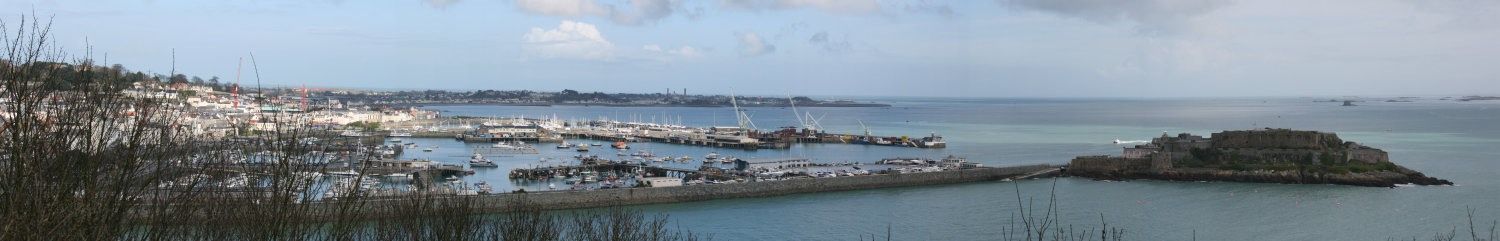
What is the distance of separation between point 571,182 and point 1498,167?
1626 centimetres

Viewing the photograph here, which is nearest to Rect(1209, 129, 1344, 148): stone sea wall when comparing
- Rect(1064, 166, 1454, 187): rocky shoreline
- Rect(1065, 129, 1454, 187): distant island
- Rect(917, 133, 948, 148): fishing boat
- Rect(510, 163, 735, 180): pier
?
Rect(1065, 129, 1454, 187): distant island

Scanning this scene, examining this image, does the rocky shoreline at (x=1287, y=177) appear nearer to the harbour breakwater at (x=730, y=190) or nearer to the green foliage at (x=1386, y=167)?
the green foliage at (x=1386, y=167)

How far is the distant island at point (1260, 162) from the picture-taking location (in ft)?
52.1

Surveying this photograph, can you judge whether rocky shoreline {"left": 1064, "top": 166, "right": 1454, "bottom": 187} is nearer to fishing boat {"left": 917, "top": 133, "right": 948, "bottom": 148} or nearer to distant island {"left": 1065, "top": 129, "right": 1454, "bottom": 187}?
distant island {"left": 1065, "top": 129, "right": 1454, "bottom": 187}

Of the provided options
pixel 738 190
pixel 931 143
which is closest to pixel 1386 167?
pixel 738 190

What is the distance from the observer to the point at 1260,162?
1697cm

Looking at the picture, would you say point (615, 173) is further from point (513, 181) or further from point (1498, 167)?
point (1498, 167)

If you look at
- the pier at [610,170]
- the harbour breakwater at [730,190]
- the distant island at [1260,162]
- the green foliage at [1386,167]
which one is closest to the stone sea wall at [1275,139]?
the distant island at [1260,162]

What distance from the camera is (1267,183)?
16.0 meters

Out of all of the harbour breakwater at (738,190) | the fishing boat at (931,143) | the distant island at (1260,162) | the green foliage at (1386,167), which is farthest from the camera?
the fishing boat at (931,143)

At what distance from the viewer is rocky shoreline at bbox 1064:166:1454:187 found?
15.5 m

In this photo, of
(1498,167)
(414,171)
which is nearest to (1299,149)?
(1498,167)

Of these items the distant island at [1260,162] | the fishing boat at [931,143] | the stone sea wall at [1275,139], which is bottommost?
the fishing boat at [931,143]

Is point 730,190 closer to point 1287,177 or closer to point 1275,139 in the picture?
point 1287,177
